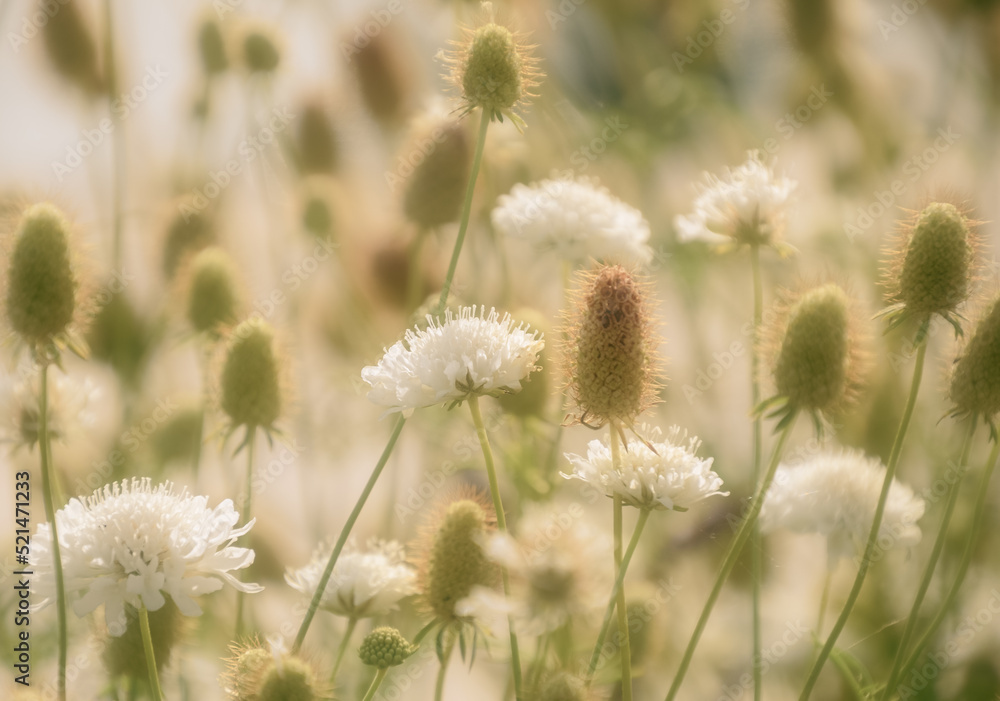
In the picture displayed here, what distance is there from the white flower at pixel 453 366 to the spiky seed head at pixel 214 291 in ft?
1.22

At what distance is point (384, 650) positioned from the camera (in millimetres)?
510

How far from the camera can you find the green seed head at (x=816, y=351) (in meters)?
0.55

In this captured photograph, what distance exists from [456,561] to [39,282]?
1.06 feet

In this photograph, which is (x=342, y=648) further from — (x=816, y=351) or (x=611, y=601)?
(x=816, y=351)

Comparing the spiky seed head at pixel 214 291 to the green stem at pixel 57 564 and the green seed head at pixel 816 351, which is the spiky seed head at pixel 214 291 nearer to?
the green stem at pixel 57 564

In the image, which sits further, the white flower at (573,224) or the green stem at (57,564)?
the white flower at (573,224)

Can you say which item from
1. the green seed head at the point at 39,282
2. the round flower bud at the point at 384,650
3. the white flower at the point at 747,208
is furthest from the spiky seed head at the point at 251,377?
the white flower at the point at 747,208

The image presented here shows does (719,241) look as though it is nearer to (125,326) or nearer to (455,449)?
(455,449)

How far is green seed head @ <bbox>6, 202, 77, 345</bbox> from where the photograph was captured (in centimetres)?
57

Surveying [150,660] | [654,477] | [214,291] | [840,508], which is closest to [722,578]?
[654,477]

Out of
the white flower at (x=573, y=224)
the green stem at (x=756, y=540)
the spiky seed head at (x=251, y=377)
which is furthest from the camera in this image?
the white flower at (x=573, y=224)

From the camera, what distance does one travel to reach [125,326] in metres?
0.97

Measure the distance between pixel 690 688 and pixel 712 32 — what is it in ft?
2.58

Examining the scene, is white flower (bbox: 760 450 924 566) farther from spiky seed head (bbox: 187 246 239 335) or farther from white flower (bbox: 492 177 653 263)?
spiky seed head (bbox: 187 246 239 335)
